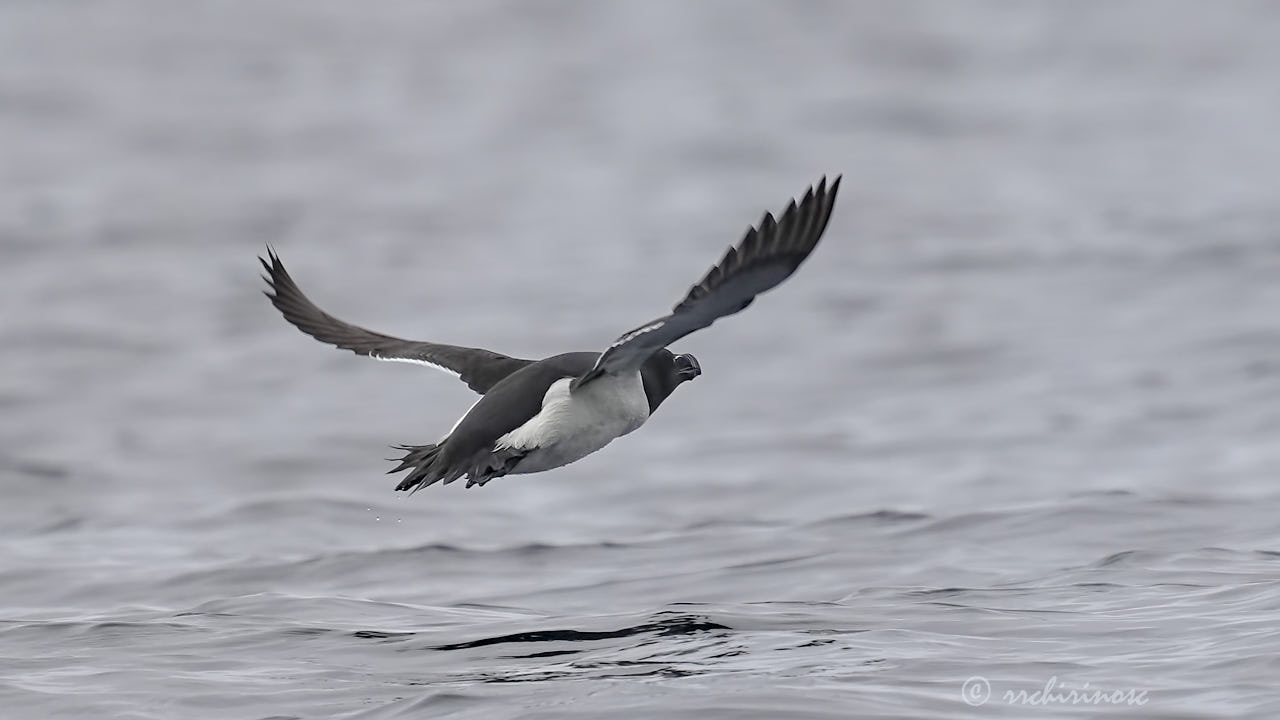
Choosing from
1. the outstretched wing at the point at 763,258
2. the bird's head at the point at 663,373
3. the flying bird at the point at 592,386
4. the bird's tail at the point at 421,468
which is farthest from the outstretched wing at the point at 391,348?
the outstretched wing at the point at 763,258

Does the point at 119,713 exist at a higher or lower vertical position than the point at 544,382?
lower

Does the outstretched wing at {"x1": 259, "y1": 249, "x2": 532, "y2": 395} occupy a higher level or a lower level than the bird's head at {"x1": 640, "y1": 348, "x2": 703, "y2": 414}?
higher

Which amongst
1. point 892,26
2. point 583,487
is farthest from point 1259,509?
point 892,26

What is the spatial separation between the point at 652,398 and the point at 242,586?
12.4 feet

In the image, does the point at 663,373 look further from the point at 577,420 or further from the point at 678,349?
the point at 678,349

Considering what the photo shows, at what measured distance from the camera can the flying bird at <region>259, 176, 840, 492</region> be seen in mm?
7586

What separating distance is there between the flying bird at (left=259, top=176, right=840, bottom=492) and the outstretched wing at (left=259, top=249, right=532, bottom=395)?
30mm

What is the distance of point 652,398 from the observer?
9.77m

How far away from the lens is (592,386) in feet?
30.4

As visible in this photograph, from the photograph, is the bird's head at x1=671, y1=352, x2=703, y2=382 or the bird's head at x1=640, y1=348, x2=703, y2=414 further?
the bird's head at x1=671, y1=352, x2=703, y2=382

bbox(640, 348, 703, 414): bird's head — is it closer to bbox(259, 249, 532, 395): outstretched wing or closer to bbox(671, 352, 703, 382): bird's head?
bbox(671, 352, 703, 382): bird's head

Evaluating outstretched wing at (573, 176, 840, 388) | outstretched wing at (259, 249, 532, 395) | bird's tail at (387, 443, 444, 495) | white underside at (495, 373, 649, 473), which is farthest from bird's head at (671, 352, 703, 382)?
outstretched wing at (573, 176, 840, 388)

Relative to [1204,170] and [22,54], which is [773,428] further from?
[22,54]

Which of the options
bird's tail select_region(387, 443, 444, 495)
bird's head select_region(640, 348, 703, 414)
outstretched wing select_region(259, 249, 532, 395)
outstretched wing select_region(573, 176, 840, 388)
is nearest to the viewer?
outstretched wing select_region(573, 176, 840, 388)
